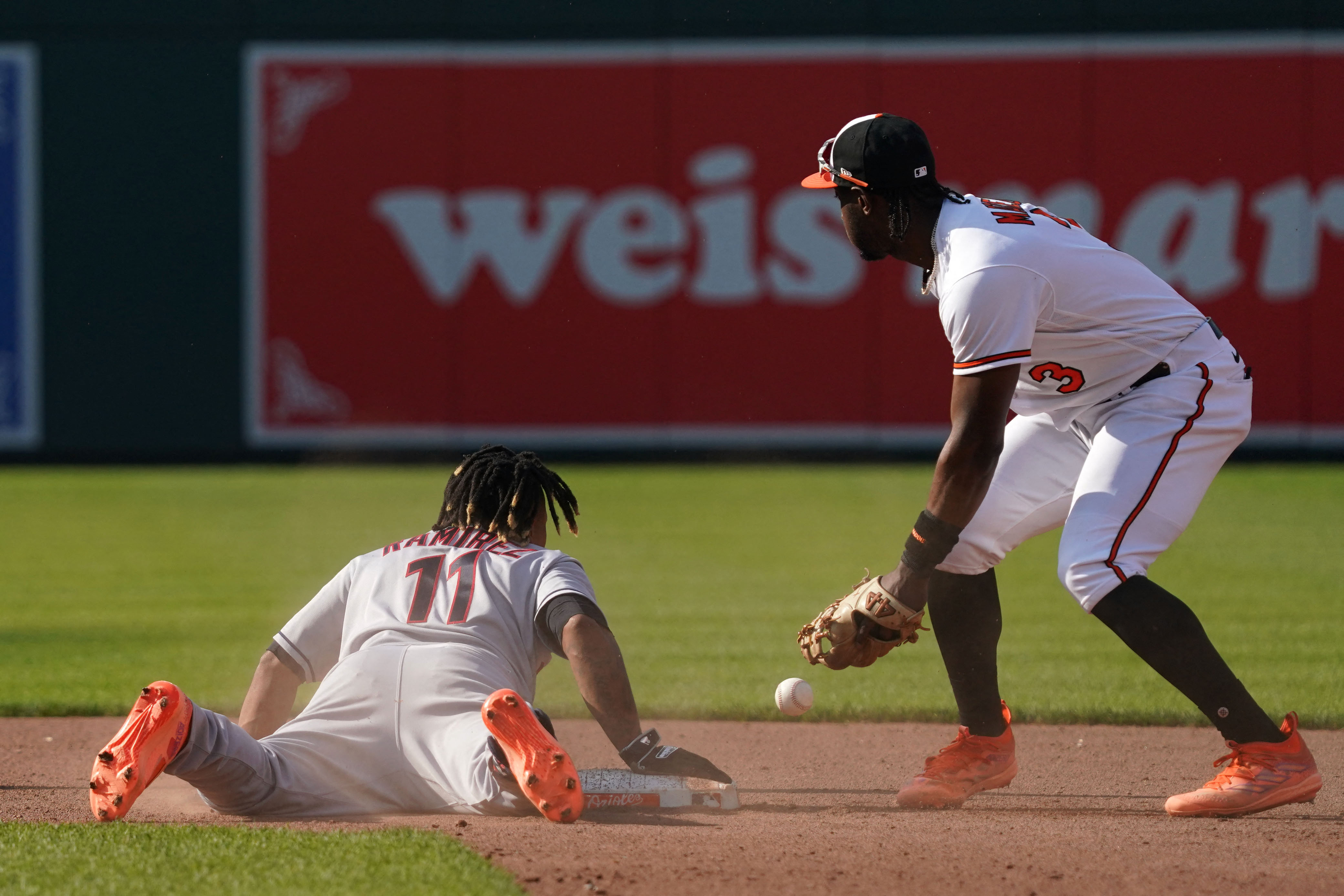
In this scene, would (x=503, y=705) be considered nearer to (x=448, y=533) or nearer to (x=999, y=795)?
(x=448, y=533)

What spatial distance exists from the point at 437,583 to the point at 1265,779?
7.51 ft

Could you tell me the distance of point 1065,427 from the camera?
14.9ft

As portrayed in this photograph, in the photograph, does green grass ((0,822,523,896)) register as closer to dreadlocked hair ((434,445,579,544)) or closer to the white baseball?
dreadlocked hair ((434,445,579,544))

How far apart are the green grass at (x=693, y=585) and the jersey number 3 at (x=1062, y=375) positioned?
2.11m

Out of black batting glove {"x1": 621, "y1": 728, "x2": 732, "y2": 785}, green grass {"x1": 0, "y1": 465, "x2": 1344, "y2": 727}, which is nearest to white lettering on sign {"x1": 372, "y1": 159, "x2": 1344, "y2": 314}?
green grass {"x1": 0, "y1": 465, "x2": 1344, "y2": 727}

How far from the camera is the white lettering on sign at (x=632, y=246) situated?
59.5 feet

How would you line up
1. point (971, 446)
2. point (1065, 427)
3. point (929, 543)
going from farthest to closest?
point (1065, 427), point (929, 543), point (971, 446)

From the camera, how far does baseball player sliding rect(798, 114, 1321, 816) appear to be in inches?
160

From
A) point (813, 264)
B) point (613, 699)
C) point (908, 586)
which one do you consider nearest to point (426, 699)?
point (613, 699)

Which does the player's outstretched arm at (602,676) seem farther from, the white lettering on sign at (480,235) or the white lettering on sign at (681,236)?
the white lettering on sign at (480,235)

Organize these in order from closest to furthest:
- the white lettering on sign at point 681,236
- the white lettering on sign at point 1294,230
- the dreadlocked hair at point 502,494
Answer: the dreadlocked hair at point 502,494 → the white lettering on sign at point 1294,230 → the white lettering on sign at point 681,236

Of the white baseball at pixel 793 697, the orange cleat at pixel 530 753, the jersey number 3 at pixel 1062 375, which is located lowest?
the white baseball at pixel 793 697

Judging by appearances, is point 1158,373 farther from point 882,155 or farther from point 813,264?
point 813,264

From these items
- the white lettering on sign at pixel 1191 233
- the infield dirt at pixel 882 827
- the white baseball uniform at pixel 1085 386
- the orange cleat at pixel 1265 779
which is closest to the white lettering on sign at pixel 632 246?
the white lettering on sign at pixel 1191 233
